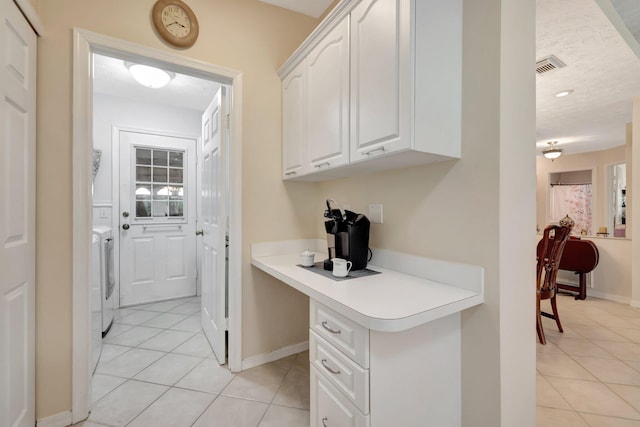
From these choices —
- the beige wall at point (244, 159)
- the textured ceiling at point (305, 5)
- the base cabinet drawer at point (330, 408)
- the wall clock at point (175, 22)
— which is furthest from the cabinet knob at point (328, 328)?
the textured ceiling at point (305, 5)

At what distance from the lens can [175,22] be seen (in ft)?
5.86

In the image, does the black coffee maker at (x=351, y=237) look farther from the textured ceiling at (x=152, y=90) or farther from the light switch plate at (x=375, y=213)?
the textured ceiling at (x=152, y=90)

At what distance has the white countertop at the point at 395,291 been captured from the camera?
0.97m

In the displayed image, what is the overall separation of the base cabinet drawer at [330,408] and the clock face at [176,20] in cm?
214

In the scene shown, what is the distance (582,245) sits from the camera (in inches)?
152

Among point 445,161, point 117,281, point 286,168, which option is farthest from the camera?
point 117,281

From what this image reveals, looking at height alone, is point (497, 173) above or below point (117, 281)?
above

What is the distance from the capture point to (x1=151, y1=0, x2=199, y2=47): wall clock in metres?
1.73

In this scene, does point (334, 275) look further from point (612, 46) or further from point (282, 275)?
point (612, 46)

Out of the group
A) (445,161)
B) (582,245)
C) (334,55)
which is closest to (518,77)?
(445,161)

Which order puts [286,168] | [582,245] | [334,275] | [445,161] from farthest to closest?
[582,245], [286,168], [334,275], [445,161]

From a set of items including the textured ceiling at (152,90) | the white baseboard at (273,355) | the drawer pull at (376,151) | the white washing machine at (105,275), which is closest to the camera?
the drawer pull at (376,151)

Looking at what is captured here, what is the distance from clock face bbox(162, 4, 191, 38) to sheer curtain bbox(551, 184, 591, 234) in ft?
24.4

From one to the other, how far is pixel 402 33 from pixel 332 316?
120 cm
